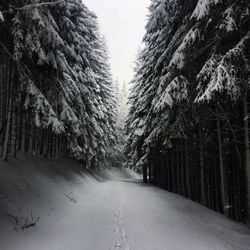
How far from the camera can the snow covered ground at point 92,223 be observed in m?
6.94

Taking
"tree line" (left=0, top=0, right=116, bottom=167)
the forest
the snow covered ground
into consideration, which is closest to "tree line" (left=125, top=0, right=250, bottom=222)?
the forest

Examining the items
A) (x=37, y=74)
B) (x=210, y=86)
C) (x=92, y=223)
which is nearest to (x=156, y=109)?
(x=210, y=86)

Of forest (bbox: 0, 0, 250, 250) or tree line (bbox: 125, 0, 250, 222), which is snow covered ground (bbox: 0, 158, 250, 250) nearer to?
forest (bbox: 0, 0, 250, 250)

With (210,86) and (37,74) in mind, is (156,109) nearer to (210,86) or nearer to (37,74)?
(210,86)

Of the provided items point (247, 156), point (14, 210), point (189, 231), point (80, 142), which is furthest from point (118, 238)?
point (80, 142)

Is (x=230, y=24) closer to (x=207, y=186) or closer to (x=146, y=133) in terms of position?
(x=207, y=186)

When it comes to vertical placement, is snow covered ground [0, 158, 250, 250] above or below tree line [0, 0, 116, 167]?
below

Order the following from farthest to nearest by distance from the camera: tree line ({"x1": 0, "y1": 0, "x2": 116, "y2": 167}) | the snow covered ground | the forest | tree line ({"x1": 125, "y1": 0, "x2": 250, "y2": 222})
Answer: tree line ({"x1": 0, "y1": 0, "x2": 116, "y2": 167}) < tree line ({"x1": 125, "y1": 0, "x2": 250, "y2": 222}) < the forest < the snow covered ground

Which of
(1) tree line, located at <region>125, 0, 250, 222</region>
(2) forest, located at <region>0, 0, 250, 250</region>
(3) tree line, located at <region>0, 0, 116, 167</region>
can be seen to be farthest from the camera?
(3) tree line, located at <region>0, 0, 116, 167</region>

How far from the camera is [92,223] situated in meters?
9.13

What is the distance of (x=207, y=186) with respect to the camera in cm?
1791

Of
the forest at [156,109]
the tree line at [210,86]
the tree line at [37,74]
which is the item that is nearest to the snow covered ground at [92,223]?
the forest at [156,109]

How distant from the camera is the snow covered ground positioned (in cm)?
694

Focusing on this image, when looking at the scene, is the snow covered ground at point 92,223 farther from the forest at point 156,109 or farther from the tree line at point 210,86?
the tree line at point 210,86
